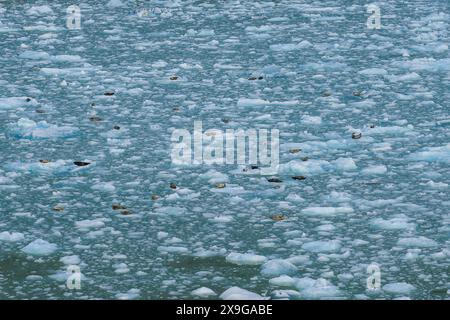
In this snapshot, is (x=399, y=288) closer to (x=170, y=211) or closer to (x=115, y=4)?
(x=170, y=211)

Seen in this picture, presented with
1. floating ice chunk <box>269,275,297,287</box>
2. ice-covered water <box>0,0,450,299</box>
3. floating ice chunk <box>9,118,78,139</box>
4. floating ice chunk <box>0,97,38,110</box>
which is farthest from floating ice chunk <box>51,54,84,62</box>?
floating ice chunk <box>269,275,297,287</box>

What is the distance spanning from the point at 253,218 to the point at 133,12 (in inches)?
224

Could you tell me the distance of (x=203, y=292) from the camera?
452 centimetres

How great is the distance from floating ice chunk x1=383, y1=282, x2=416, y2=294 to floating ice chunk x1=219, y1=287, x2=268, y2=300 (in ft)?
1.89

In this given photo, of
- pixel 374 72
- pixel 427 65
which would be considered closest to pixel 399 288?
pixel 374 72

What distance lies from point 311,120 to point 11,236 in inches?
104

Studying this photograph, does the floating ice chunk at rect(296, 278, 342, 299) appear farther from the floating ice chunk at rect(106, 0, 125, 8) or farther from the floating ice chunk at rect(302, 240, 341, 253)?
the floating ice chunk at rect(106, 0, 125, 8)

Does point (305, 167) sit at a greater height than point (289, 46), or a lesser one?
lesser

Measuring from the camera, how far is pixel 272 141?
21.7 ft

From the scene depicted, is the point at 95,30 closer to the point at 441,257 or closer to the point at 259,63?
the point at 259,63

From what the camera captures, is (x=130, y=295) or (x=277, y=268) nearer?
(x=130, y=295)

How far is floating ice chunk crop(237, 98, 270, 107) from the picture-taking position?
7445mm

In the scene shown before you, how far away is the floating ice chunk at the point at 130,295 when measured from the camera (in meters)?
4.49

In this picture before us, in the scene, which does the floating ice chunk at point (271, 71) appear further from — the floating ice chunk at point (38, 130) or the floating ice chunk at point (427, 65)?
the floating ice chunk at point (38, 130)
